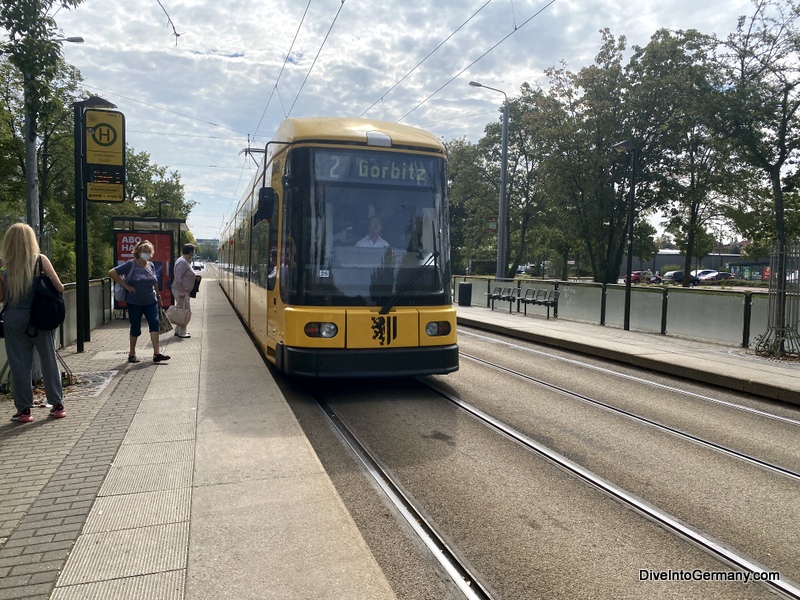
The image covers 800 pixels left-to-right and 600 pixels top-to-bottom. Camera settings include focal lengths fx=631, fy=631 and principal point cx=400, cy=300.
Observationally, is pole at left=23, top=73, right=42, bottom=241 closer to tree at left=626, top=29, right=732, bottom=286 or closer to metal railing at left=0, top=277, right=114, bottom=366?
A: metal railing at left=0, top=277, right=114, bottom=366

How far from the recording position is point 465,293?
24.7 metres

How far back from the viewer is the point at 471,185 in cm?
4831

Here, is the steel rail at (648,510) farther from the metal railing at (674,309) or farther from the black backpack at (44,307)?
the metal railing at (674,309)

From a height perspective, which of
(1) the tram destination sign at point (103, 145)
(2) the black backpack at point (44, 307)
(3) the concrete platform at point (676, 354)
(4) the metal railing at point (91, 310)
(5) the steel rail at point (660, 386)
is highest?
(1) the tram destination sign at point (103, 145)

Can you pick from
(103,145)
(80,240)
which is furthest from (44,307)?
(103,145)

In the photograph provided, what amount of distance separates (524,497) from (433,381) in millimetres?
4274

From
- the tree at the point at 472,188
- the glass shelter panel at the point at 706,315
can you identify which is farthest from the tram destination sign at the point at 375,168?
the tree at the point at 472,188

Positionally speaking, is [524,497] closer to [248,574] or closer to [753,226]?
[248,574]

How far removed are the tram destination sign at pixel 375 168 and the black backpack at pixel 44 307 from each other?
2.99 metres

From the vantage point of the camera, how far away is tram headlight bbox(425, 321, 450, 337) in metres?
7.39

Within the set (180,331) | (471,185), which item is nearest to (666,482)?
(180,331)

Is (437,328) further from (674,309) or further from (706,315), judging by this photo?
(674,309)

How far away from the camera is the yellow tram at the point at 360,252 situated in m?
7.05

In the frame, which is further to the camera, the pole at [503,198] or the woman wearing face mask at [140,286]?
the pole at [503,198]
